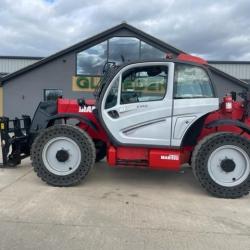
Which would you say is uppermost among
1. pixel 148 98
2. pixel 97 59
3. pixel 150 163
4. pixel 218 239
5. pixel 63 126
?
pixel 97 59

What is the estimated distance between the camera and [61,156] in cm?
683

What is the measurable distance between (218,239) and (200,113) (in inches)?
99.0

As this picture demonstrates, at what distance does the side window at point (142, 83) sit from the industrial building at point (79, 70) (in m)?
13.8

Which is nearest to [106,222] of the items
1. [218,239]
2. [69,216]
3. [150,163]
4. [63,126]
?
[69,216]

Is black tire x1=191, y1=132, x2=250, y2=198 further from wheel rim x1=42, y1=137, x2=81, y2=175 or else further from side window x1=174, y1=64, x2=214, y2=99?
wheel rim x1=42, y1=137, x2=81, y2=175

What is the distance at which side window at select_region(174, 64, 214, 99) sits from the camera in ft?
21.4

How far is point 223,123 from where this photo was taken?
6.53 metres

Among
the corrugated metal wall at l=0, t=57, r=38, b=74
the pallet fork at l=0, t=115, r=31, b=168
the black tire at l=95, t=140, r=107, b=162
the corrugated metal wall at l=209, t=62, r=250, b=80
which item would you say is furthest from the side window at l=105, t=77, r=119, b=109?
the corrugated metal wall at l=0, t=57, r=38, b=74

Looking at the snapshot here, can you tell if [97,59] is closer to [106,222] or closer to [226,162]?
[226,162]

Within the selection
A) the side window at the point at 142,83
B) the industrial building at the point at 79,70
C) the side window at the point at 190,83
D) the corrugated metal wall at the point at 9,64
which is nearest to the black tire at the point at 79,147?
the side window at the point at 142,83

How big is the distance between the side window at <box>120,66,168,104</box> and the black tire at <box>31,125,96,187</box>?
959 millimetres

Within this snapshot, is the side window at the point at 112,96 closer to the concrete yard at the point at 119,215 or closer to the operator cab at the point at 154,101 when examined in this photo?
the operator cab at the point at 154,101

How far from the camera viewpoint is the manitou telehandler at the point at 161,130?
6418mm

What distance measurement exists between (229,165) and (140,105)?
1.77 metres
